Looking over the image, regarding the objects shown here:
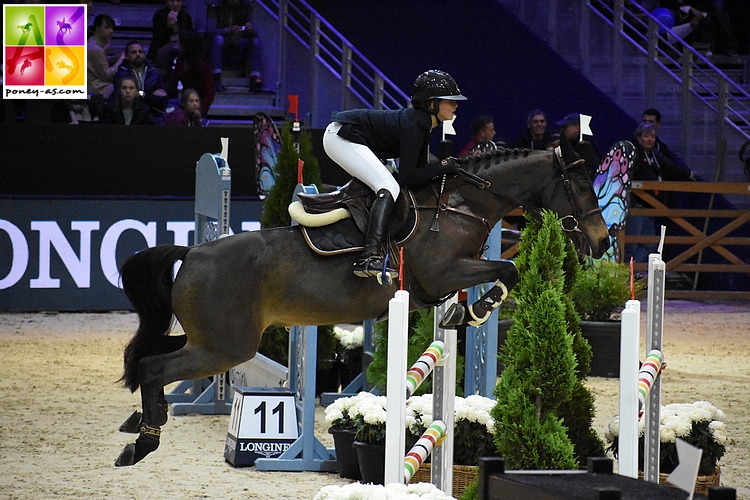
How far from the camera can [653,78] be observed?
41.8 ft

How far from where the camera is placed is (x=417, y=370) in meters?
3.73

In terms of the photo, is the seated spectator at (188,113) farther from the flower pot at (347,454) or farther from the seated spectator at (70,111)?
the flower pot at (347,454)

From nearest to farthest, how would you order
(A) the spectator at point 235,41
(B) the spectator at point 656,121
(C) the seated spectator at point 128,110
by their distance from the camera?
(C) the seated spectator at point 128,110 → (B) the spectator at point 656,121 → (A) the spectator at point 235,41

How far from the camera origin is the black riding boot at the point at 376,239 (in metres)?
4.39

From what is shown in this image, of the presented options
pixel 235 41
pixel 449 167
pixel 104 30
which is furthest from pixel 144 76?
pixel 449 167

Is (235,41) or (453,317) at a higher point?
(235,41)

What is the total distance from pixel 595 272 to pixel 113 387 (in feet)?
12.3

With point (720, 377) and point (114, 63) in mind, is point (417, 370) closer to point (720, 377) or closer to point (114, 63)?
point (720, 377)

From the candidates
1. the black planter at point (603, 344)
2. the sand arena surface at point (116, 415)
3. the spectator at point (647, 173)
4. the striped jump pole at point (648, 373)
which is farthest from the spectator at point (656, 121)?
the striped jump pole at point (648, 373)

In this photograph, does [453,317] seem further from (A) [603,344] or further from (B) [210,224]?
(A) [603,344]

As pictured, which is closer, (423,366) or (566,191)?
(423,366)

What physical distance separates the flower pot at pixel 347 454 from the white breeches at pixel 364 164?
142cm

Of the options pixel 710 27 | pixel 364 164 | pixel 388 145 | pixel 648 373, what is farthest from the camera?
pixel 710 27

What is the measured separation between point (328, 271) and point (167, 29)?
8.48 meters
